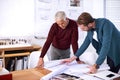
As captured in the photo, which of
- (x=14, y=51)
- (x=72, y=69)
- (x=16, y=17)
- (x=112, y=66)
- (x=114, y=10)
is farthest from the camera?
(x=114, y=10)

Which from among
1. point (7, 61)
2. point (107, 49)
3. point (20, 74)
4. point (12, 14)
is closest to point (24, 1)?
point (12, 14)

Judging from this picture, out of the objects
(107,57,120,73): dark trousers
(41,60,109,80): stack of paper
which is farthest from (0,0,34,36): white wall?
(107,57,120,73): dark trousers

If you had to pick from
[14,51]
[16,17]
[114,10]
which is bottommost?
[14,51]

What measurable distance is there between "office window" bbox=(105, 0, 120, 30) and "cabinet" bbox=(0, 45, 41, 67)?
5.44 ft

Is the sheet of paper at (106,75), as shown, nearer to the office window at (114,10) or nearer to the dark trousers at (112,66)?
the dark trousers at (112,66)

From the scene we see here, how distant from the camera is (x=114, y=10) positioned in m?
4.14

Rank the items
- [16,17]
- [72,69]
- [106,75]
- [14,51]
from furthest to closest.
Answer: [16,17]
[14,51]
[72,69]
[106,75]

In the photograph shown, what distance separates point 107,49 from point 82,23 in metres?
0.32

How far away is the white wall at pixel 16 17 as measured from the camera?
362 cm

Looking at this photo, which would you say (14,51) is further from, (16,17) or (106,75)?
(106,75)

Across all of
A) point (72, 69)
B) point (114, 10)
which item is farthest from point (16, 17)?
point (72, 69)

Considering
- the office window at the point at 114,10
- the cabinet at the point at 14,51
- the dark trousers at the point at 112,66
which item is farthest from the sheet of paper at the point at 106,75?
the office window at the point at 114,10

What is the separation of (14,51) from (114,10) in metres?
2.10

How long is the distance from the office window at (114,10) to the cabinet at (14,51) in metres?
1.66
